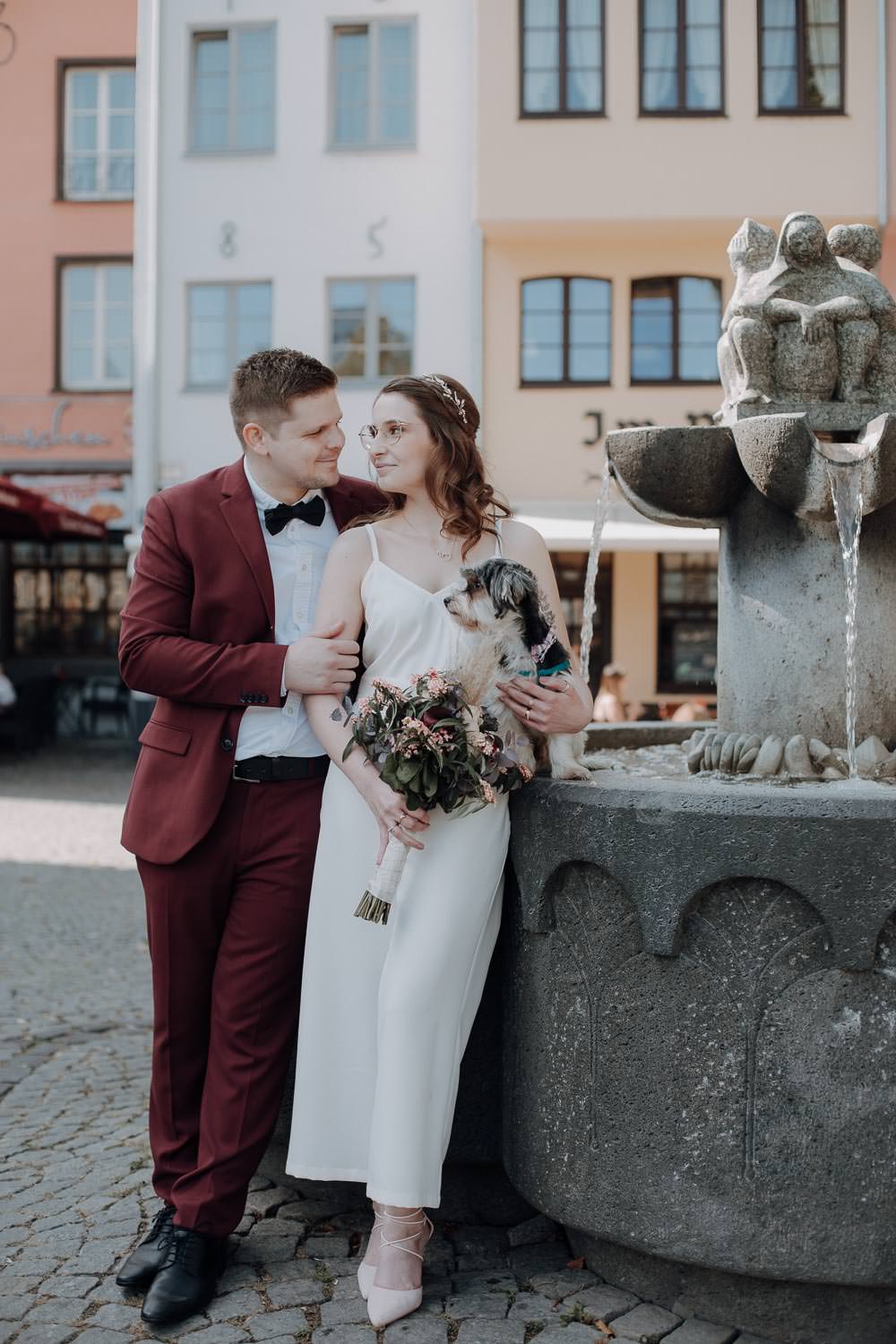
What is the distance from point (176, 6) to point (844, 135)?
27.5 ft

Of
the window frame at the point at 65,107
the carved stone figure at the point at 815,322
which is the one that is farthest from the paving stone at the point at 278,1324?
the window frame at the point at 65,107

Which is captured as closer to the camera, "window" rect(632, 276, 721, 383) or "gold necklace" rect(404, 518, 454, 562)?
"gold necklace" rect(404, 518, 454, 562)

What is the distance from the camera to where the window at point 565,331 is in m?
17.1

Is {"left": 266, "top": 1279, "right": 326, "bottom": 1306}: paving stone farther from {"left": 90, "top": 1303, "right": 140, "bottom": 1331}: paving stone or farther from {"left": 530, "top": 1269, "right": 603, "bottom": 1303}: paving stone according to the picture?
{"left": 530, "top": 1269, "right": 603, "bottom": 1303}: paving stone

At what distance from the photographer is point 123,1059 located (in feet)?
17.5

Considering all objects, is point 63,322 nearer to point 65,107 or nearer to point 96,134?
point 96,134

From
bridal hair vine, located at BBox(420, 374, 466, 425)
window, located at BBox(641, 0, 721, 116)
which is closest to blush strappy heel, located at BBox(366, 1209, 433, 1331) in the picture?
bridal hair vine, located at BBox(420, 374, 466, 425)

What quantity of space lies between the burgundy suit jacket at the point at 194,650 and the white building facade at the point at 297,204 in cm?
1363

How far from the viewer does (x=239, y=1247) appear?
11.5ft

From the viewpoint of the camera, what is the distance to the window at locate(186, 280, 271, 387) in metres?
17.7

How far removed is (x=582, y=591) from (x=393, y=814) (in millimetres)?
15247

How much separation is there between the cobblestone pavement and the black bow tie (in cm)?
176

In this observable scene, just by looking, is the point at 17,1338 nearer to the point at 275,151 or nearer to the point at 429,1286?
the point at 429,1286

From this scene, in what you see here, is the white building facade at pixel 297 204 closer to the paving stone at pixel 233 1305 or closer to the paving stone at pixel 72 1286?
the paving stone at pixel 72 1286
